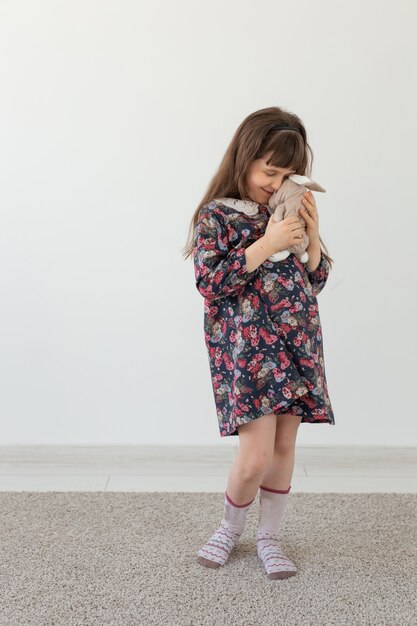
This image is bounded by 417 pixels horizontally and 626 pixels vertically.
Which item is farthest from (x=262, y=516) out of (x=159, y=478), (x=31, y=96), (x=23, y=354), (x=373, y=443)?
(x=31, y=96)

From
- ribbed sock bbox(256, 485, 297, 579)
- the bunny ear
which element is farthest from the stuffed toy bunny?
ribbed sock bbox(256, 485, 297, 579)

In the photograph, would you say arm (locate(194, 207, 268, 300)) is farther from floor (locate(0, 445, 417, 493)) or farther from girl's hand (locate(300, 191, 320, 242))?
floor (locate(0, 445, 417, 493))

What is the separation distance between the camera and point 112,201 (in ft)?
8.02

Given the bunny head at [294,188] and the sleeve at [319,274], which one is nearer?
the bunny head at [294,188]

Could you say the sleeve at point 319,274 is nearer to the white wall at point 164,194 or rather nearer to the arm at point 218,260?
the arm at point 218,260

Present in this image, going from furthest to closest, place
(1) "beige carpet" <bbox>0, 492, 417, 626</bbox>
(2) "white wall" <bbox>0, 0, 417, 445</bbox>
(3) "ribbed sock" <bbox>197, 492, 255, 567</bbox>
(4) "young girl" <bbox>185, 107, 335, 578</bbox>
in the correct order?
(2) "white wall" <bbox>0, 0, 417, 445</bbox>, (3) "ribbed sock" <bbox>197, 492, 255, 567</bbox>, (4) "young girl" <bbox>185, 107, 335, 578</bbox>, (1) "beige carpet" <bbox>0, 492, 417, 626</bbox>

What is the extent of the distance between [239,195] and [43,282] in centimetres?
97

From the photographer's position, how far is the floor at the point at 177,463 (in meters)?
2.39

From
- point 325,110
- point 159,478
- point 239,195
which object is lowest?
point 159,478

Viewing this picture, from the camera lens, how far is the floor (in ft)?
7.86

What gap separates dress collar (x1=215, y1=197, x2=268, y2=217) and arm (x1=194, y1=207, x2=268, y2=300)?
0.14 feet

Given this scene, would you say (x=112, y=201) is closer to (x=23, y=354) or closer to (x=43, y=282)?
(x=43, y=282)

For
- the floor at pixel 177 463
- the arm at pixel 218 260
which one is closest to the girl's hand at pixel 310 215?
the arm at pixel 218 260

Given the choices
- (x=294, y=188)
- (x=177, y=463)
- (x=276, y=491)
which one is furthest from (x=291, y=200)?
(x=177, y=463)
